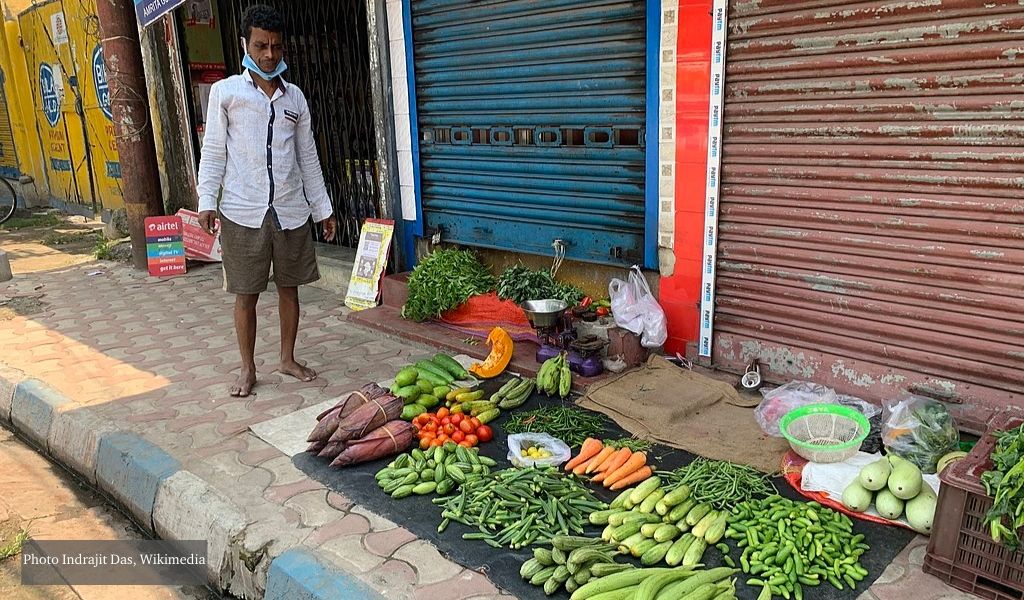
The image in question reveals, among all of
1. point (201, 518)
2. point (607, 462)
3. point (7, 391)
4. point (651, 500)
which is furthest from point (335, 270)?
point (651, 500)

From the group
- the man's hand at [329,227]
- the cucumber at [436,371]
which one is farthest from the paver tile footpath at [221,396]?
the man's hand at [329,227]

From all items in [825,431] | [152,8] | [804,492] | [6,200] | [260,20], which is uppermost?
[152,8]

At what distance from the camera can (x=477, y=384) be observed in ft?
16.5

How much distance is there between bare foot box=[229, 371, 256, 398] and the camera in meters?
5.02

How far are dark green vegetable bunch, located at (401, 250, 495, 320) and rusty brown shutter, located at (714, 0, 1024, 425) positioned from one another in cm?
228

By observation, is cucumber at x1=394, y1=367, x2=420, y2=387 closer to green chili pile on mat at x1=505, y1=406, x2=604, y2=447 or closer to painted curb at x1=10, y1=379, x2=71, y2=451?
green chili pile on mat at x1=505, y1=406, x2=604, y2=447

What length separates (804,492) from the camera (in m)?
3.47

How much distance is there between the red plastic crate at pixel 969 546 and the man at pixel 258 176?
13.6 ft

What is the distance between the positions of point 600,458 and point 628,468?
0.17 metres

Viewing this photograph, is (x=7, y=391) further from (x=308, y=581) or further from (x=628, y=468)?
(x=628, y=468)

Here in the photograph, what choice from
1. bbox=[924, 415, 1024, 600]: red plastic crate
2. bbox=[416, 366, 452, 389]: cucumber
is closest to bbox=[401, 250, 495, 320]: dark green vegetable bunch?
bbox=[416, 366, 452, 389]: cucumber

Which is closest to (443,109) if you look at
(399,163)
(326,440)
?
(399,163)

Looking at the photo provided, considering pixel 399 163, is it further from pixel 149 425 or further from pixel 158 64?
pixel 158 64

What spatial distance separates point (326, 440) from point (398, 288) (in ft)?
9.26
